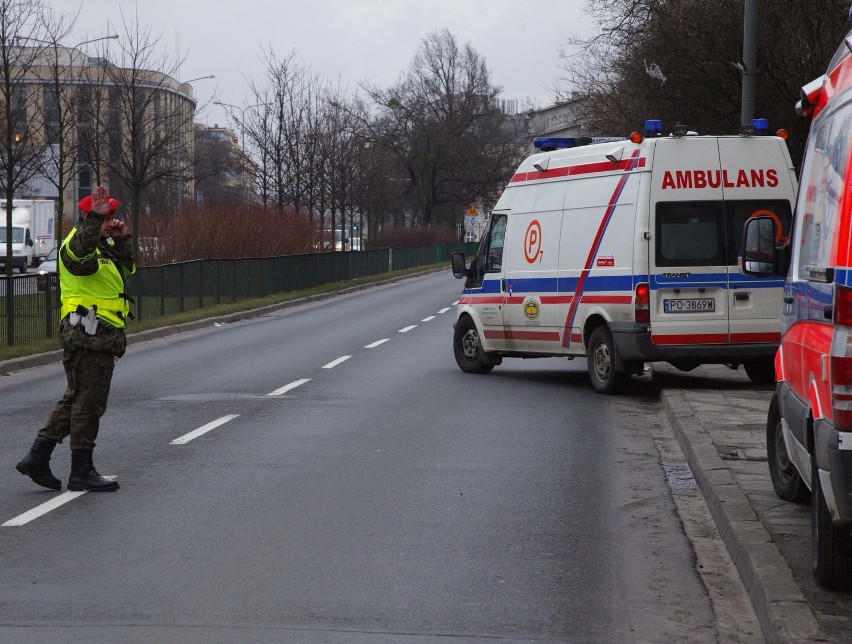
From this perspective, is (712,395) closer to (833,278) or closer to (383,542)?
(383,542)

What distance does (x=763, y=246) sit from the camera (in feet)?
24.4

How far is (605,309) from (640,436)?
3021 millimetres

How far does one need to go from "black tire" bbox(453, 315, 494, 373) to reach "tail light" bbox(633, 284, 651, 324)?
11.3ft

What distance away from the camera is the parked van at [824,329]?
5.16m

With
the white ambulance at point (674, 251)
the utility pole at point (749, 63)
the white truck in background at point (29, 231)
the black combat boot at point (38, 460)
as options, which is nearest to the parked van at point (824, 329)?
the black combat boot at point (38, 460)

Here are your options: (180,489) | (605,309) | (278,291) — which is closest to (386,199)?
(278,291)

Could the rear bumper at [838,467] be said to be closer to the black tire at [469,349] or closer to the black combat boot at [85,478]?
the black combat boot at [85,478]

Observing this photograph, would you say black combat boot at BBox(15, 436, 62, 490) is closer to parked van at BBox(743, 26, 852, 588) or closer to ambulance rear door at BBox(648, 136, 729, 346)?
parked van at BBox(743, 26, 852, 588)

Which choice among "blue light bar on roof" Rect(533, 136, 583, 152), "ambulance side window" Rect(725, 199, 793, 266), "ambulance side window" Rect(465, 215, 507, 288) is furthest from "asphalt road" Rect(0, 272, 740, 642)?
"blue light bar on roof" Rect(533, 136, 583, 152)

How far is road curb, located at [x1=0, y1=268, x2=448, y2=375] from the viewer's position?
724 inches

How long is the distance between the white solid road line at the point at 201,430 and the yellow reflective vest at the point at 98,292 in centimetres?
242

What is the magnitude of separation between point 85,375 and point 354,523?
6.92 ft

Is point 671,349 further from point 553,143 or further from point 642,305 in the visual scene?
point 553,143

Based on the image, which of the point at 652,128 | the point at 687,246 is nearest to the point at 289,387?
the point at 687,246
